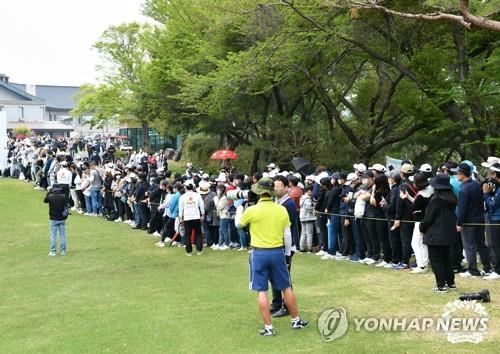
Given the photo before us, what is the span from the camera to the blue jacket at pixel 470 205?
1106cm

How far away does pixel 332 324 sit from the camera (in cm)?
845

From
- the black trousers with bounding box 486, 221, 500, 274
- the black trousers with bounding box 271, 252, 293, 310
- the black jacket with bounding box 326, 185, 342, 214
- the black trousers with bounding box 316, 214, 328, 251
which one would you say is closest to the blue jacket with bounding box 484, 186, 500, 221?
the black trousers with bounding box 486, 221, 500, 274

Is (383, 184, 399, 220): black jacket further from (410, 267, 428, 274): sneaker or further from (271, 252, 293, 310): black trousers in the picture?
(271, 252, 293, 310): black trousers

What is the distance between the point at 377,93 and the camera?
27734 mm

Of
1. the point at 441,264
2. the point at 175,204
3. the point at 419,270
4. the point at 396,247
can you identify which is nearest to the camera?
the point at 441,264

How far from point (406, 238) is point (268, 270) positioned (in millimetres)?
5027

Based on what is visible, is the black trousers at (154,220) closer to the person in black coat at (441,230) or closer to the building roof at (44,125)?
the person in black coat at (441,230)

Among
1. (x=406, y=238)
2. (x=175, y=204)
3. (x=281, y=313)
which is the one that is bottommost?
(x=281, y=313)

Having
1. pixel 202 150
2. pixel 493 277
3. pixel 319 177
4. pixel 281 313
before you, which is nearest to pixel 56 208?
pixel 319 177

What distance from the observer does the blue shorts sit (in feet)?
26.7

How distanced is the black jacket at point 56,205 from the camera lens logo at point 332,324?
8.87 m

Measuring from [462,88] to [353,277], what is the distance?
36.0ft

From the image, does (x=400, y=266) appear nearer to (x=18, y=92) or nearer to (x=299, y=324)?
(x=299, y=324)

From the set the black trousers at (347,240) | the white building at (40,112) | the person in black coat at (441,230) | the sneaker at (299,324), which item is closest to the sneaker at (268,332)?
the sneaker at (299,324)
